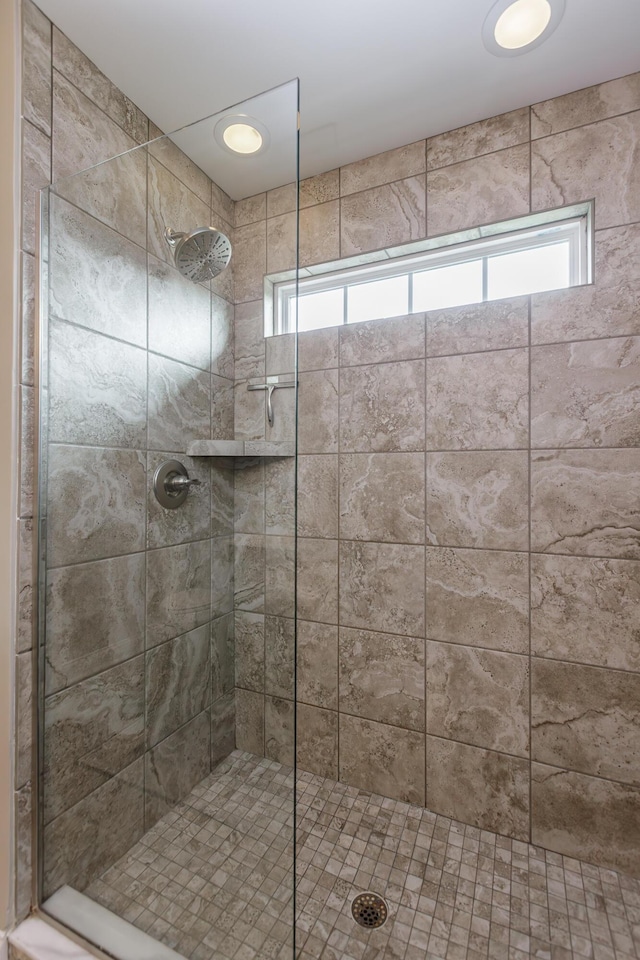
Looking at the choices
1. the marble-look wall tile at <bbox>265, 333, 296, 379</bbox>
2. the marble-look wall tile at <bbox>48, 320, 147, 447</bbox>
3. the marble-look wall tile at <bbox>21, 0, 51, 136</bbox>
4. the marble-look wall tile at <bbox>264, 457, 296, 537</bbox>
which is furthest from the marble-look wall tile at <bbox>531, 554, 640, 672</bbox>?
the marble-look wall tile at <bbox>21, 0, 51, 136</bbox>

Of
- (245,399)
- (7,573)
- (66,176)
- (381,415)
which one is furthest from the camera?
(381,415)

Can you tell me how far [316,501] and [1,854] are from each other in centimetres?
131

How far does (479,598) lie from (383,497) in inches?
18.7

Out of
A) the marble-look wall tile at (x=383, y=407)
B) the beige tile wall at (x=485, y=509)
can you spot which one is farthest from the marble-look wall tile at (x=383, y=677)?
the marble-look wall tile at (x=383, y=407)

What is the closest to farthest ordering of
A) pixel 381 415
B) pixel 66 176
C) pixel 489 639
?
1. pixel 66 176
2. pixel 489 639
3. pixel 381 415

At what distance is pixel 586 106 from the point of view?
144 centimetres

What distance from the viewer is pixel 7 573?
111 cm

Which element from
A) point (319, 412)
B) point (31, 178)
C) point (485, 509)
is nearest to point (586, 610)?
point (485, 509)

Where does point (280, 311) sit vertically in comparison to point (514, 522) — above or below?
above

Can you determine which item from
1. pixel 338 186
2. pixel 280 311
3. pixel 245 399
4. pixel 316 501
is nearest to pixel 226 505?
pixel 245 399

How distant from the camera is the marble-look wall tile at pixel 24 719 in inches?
43.9

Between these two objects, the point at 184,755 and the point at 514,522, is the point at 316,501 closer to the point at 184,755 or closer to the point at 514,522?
the point at 514,522

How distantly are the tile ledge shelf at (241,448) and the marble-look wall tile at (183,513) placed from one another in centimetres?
2

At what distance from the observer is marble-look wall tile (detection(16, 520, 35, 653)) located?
1115mm
